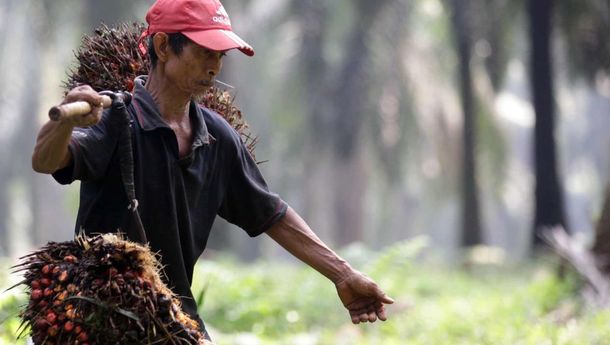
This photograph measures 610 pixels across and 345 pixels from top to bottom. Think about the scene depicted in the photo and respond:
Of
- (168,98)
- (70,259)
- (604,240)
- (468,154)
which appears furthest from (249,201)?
(468,154)

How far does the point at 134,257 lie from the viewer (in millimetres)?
3215

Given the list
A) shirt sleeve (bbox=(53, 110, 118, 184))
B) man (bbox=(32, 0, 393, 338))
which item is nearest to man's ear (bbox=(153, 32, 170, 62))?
man (bbox=(32, 0, 393, 338))

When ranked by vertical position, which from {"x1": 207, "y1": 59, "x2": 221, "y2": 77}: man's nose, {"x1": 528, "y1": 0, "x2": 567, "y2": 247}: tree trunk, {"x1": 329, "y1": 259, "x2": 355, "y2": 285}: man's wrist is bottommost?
{"x1": 329, "y1": 259, "x2": 355, "y2": 285}: man's wrist

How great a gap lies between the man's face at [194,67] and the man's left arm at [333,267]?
0.68 meters

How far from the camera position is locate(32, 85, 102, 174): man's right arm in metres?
3.12

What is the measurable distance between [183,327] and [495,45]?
19102 millimetres

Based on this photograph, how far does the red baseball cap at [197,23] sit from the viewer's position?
3.59 metres

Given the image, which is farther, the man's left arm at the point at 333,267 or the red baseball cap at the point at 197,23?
the man's left arm at the point at 333,267

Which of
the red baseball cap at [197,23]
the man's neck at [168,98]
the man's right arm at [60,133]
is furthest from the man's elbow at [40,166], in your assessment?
the red baseball cap at [197,23]

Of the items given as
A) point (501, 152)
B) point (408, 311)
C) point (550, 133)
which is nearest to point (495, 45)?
point (550, 133)

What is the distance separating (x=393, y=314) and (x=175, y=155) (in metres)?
8.13

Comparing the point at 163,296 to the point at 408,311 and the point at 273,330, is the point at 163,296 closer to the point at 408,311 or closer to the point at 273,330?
the point at 273,330

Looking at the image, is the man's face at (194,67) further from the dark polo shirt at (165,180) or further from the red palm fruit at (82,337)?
the red palm fruit at (82,337)

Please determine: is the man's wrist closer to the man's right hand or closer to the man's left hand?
the man's left hand
